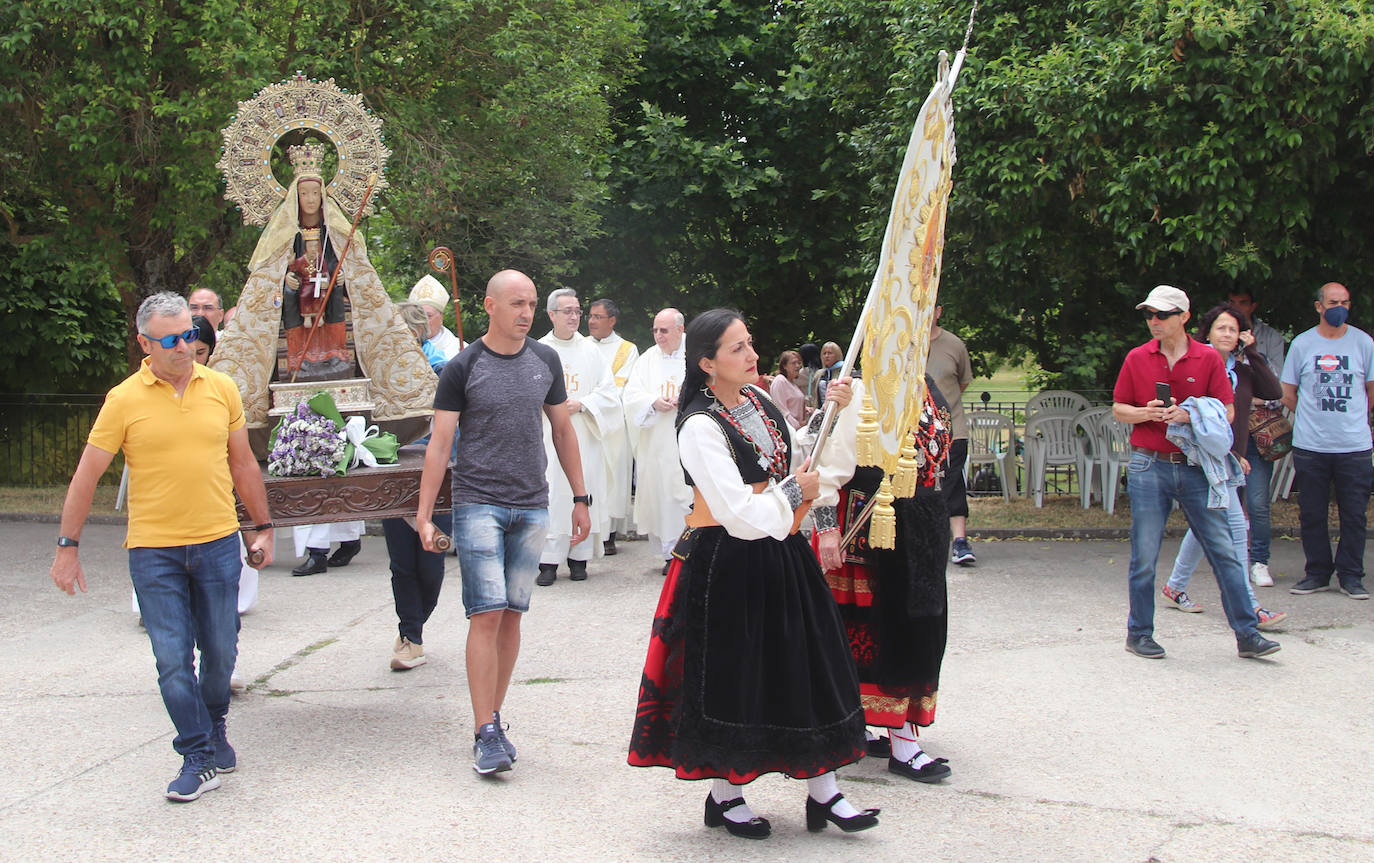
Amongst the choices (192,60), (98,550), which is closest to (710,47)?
(192,60)

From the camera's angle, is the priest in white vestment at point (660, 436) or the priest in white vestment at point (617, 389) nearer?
the priest in white vestment at point (660, 436)

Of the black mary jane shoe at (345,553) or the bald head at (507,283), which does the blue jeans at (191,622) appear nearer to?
the bald head at (507,283)

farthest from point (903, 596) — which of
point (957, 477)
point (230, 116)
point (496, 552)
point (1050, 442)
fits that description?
point (230, 116)

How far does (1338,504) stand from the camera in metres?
8.13

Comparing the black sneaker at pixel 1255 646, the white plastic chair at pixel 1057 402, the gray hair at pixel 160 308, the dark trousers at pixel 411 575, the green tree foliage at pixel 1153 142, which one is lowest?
the black sneaker at pixel 1255 646

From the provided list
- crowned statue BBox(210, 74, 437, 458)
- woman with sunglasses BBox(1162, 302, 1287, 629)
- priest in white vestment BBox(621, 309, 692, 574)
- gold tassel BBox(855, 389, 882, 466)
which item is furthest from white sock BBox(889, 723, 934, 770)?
priest in white vestment BBox(621, 309, 692, 574)

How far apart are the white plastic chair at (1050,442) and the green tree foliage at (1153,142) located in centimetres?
119

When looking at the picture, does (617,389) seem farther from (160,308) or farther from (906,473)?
(906,473)

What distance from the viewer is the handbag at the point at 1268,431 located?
822cm

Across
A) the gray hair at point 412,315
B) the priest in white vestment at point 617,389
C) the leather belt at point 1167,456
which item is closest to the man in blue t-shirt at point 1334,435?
the leather belt at point 1167,456

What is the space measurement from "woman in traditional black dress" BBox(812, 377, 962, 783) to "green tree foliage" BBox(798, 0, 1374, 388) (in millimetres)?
5251

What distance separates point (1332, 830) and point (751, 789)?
6.63ft

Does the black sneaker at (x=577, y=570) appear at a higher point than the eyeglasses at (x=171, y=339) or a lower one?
lower

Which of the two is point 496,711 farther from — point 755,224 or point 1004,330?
point 755,224
